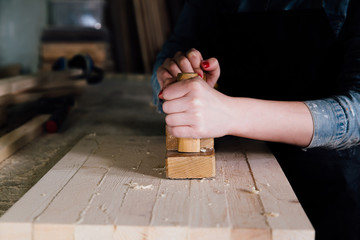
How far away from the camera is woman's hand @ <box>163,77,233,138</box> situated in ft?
4.19

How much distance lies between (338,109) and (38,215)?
109 cm

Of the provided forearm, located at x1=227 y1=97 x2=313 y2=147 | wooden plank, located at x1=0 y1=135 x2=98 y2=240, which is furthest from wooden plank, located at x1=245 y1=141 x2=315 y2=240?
wooden plank, located at x1=0 y1=135 x2=98 y2=240

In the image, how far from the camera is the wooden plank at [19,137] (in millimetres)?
1824

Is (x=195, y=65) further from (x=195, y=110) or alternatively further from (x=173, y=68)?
(x=195, y=110)

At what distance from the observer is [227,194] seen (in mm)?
1275

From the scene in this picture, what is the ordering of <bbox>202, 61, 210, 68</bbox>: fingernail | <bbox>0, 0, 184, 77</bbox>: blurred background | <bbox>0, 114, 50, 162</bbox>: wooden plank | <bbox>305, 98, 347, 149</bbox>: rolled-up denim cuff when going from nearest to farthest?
<bbox>305, 98, 347, 149</bbox>: rolled-up denim cuff → <bbox>202, 61, 210, 68</bbox>: fingernail → <bbox>0, 114, 50, 162</bbox>: wooden plank → <bbox>0, 0, 184, 77</bbox>: blurred background

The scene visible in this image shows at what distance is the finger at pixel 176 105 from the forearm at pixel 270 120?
160 mm

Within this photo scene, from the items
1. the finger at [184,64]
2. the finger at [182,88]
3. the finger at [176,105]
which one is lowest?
the finger at [176,105]

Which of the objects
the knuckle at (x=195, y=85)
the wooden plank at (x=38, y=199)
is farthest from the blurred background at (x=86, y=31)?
the knuckle at (x=195, y=85)

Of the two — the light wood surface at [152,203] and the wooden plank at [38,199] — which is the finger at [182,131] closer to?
the light wood surface at [152,203]

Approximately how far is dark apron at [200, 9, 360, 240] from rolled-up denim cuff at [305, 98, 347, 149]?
1.02 ft

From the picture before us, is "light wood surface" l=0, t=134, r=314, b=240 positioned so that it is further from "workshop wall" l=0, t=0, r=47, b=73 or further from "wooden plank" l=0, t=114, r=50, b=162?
"workshop wall" l=0, t=0, r=47, b=73

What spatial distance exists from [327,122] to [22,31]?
17.9 feet

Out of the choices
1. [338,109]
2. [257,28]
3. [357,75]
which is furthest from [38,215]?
[257,28]
